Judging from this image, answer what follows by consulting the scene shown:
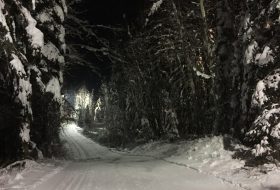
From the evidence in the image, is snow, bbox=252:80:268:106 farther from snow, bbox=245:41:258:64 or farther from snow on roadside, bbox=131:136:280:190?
snow on roadside, bbox=131:136:280:190

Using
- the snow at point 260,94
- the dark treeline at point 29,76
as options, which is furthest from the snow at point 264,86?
the dark treeline at point 29,76

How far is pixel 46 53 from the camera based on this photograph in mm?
18438

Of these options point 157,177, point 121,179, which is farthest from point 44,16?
point 157,177

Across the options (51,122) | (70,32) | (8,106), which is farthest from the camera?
(70,32)

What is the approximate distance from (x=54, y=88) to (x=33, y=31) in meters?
3.68

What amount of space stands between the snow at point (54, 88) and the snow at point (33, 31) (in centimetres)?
292

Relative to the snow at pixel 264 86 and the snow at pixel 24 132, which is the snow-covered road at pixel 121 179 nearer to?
the snow at pixel 24 132

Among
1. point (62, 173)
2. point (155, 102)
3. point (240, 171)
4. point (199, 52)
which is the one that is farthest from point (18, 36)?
point (155, 102)

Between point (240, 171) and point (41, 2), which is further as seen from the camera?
point (41, 2)

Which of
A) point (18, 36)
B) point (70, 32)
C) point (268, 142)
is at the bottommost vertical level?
point (268, 142)

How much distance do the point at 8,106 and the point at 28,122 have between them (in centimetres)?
82

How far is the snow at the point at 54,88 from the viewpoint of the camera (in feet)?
60.0

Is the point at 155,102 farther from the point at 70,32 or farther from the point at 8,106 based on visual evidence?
the point at 8,106

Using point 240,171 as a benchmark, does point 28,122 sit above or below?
above
